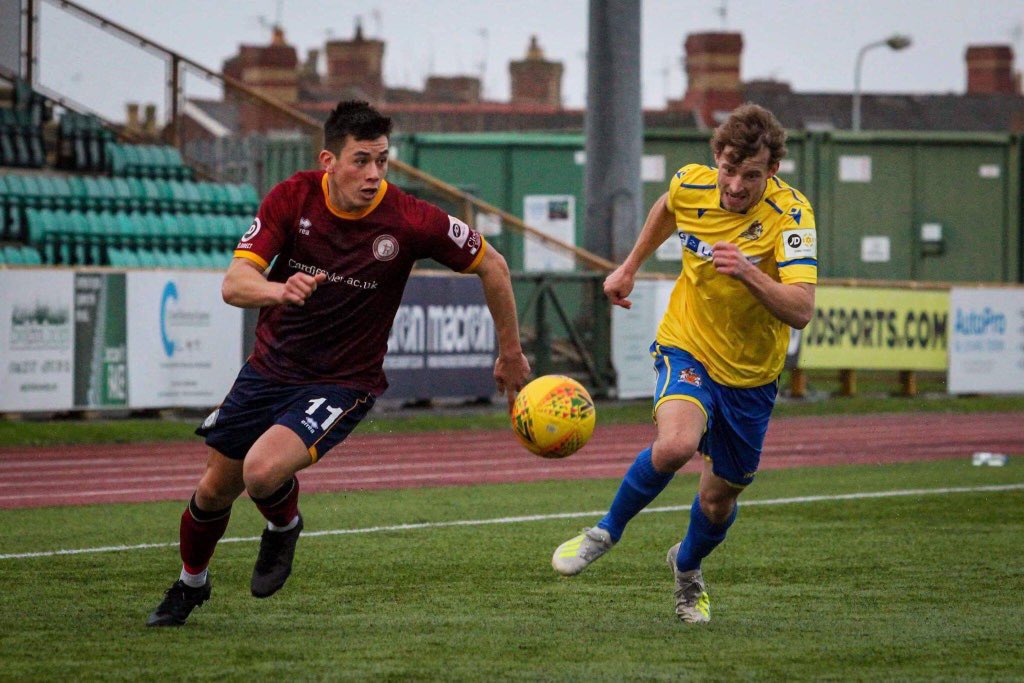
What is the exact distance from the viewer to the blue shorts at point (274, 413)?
296 inches

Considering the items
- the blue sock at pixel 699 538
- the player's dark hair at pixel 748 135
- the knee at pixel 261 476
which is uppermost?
the player's dark hair at pixel 748 135

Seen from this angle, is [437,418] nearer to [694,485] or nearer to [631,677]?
[694,485]

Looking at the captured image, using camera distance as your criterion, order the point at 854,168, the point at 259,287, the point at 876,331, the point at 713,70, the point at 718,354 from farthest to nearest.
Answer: the point at 713,70 → the point at 854,168 → the point at 876,331 → the point at 718,354 → the point at 259,287

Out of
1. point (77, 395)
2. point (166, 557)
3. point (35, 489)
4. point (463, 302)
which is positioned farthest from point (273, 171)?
point (166, 557)

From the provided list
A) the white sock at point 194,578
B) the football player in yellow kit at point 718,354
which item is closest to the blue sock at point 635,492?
the football player in yellow kit at point 718,354

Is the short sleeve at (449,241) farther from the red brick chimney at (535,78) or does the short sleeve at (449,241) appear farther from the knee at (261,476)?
the red brick chimney at (535,78)

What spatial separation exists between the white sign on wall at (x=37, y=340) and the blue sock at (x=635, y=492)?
11525 millimetres

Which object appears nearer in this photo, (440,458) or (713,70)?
(440,458)

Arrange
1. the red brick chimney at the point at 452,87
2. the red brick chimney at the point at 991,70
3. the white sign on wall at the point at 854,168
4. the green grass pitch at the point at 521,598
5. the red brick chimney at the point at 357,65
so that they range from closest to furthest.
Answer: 1. the green grass pitch at the point at 521,598
2. the white sign on wall at the point at 854,168
3. the red brick chimney at the point at 357,65
4. the red brick chimney at the point at 991,70
5. the red brick chimney at the point at 452,87

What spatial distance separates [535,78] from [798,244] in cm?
6366

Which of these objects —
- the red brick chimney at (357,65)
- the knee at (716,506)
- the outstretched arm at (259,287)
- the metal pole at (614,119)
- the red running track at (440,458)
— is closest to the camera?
the outstretched arm at (259,287)

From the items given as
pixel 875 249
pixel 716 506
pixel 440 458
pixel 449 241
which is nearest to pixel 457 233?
pixel 449 241

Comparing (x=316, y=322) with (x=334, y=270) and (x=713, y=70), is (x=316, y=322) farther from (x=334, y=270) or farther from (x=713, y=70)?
(x=713, y=70)

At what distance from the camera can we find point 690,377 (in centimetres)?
791
